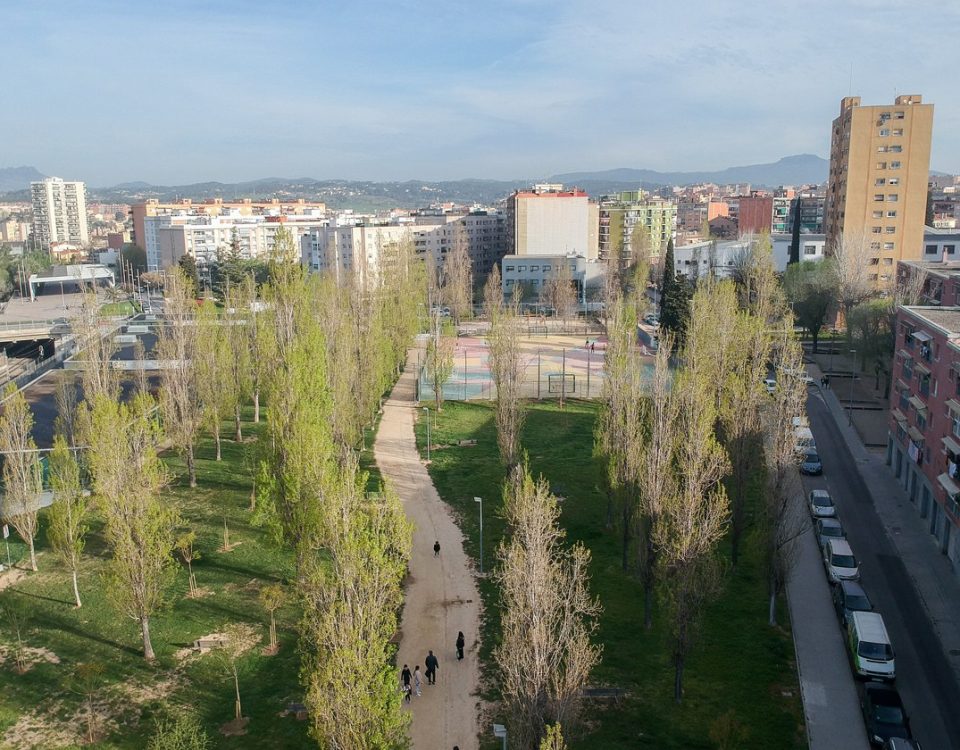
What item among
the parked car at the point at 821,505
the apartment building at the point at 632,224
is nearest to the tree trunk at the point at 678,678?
the parked car at the point at 821,505

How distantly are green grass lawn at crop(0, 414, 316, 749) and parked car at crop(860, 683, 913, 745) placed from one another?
10468 millimetres

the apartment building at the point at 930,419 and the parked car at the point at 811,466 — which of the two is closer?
the apartment building at the point at 930,419

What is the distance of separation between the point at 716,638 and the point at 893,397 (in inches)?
637

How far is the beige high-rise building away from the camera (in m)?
55.3

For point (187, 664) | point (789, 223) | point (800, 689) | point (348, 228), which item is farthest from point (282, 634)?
point (789, 223)

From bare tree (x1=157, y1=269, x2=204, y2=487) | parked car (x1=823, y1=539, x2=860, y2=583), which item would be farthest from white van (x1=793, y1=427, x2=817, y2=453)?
bare tree (x1=157, y1=269, x2=204, y2=487)

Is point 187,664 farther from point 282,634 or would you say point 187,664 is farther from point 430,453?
point 430,453

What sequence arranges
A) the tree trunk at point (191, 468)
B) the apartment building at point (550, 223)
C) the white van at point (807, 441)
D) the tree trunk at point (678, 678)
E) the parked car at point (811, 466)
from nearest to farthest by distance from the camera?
1. the tree trunk at point (678, 678)
2. the white van at point (807, 441)
3. the tree trunk at point (191, 468)
4. the parked car at point (811, 466)
5. the apartment building at point (550, 223)

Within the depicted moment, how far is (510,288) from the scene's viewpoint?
80.1 meters

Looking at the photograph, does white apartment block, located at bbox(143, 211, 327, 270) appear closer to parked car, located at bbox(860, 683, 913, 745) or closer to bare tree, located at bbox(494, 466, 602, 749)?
bare tree, located at bbox(494, 466, 602, 749)

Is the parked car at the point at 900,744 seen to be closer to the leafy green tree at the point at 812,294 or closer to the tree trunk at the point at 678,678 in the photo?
the tree trunk at the point at 678,678

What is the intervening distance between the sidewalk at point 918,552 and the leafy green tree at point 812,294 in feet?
60.3

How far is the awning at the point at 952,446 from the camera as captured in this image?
73.2 ft

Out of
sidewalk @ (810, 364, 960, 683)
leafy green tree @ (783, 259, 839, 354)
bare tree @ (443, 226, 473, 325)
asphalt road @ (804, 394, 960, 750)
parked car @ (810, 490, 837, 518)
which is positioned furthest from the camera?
bare tree @ (443, 226, 473, 325)
